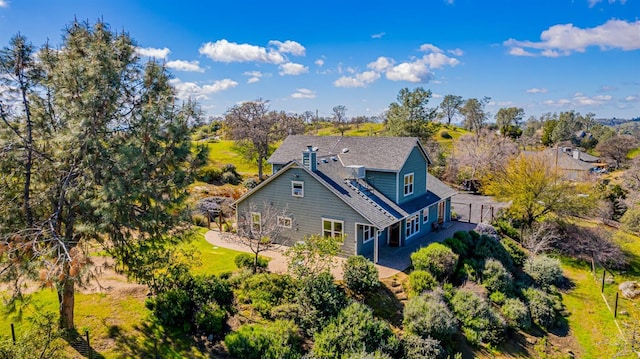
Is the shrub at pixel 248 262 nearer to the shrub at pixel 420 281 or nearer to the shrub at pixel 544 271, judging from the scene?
the shrub at pixel 420 281

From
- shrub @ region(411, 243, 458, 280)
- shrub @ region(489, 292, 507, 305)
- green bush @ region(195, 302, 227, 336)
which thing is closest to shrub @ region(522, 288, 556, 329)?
shrub @ region(489, 292, 507, 305)

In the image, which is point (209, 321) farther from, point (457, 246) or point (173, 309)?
point (457, 246)

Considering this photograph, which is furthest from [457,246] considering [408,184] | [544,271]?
[544,271]

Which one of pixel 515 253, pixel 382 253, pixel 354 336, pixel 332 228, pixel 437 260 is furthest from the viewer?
pixel 515 253

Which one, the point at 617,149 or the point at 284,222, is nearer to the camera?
the point at 284,222

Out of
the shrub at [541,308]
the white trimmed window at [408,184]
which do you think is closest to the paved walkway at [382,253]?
the white trimmed window at [408,184]
